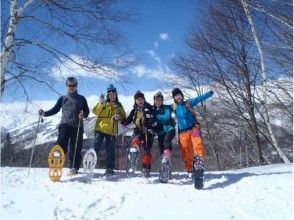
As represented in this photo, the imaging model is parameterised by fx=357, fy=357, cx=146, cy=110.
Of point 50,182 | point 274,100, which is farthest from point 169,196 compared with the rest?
point 274,100

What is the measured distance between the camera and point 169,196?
228 inches

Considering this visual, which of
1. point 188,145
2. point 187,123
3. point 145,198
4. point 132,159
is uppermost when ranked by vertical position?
point 187,123

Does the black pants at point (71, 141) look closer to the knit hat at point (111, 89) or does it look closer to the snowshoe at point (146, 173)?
the knit hat at point (111, 89)

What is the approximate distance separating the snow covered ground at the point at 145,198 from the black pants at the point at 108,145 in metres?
0.54

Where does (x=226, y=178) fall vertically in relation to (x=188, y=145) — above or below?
below

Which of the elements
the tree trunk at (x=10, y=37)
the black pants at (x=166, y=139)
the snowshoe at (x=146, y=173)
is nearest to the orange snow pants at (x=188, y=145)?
the black pants at (x=166, y=139)

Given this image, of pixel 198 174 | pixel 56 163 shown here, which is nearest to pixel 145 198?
pixel 198 174

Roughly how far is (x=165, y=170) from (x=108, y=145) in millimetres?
1456

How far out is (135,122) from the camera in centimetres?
760

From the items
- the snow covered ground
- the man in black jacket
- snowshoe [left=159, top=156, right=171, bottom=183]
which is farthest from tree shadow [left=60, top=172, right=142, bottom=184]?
snowshoe [left=159, top=156, right=171, bottom=183]

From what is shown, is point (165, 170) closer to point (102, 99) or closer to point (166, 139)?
point (166, 139)

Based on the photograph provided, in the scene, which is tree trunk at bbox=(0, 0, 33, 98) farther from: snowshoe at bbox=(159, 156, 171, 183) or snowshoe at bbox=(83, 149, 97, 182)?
snowshoe at bbox=(159, 156, 171, 183)

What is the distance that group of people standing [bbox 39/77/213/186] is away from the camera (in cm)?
724

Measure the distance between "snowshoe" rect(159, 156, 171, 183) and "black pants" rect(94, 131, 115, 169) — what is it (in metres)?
1.24
